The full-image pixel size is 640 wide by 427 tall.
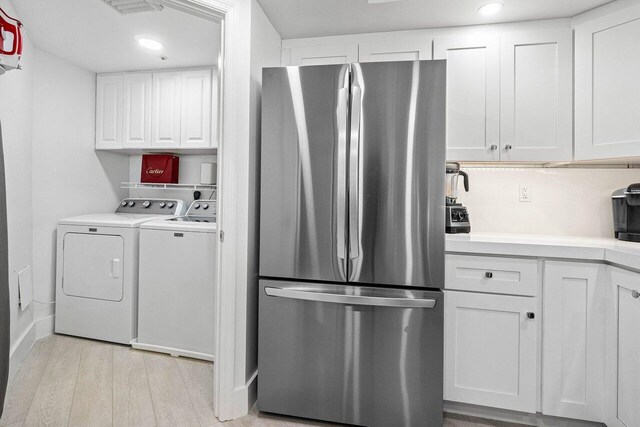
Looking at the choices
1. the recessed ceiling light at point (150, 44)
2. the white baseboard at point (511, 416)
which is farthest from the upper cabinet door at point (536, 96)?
the recessed ceiling light at point (150, 44)

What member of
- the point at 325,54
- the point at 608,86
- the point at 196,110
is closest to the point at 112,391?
the point at 196,110

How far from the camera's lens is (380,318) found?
160 centimetres

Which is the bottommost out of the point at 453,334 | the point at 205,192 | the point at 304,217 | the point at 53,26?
the point at 453,334

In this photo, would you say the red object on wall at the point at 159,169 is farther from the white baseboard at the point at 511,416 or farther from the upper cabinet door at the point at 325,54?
the white baseboard at the point at 511,416

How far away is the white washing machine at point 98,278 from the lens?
2.49 meters

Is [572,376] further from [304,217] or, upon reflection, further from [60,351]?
[60,351]

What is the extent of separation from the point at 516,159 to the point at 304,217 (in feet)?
4.52

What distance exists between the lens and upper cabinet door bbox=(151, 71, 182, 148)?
114 inches

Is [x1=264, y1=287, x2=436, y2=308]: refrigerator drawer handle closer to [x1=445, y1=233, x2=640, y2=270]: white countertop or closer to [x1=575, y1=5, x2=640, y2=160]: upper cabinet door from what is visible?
[x1=445, y1=233, x2=640, y2=270]: white countertop

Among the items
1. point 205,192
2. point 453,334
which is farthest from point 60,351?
point 453,334

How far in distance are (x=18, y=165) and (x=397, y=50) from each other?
2.73 m

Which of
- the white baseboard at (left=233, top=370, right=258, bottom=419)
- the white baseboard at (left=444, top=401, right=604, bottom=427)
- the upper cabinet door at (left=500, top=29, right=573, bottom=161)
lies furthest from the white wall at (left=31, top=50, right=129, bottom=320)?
the upper cabinet door at (left=500, top=29, right=573, bottom=161)

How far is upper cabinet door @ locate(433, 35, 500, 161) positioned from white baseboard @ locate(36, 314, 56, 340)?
3368 millimetres

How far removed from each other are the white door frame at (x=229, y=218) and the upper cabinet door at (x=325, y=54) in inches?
23.3
